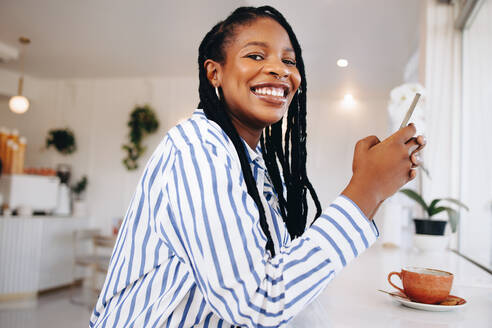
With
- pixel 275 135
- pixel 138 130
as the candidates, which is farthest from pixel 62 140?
pixel 275 135

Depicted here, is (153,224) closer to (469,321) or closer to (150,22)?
(469,321)

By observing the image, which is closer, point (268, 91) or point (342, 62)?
point (268, 91)

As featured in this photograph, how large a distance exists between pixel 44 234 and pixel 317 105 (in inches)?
141

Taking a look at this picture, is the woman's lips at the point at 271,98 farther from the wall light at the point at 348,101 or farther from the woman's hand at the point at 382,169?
the wall light at the point at 348,101

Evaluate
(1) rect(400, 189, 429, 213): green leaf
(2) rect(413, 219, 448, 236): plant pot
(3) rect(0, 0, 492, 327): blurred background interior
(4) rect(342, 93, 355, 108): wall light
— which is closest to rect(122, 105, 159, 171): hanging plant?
(3) rect(0, 0, 492, 327): blurred background interior

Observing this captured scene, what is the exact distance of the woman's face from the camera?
0.70 m

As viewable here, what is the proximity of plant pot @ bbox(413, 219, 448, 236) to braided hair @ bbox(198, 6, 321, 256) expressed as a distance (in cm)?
103

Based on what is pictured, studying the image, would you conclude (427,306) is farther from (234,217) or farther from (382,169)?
(234,217)

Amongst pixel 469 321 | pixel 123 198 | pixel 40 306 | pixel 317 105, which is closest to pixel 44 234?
pixel 40 306

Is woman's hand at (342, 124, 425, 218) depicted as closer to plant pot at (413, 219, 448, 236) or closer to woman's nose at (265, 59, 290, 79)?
woman's nose at (265, 59, 290, 79)

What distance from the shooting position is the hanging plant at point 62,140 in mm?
5480

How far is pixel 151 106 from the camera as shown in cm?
548

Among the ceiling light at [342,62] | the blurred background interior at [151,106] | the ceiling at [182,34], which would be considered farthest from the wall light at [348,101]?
the ceiling light at [342,62]

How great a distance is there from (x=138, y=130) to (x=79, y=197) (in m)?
1.24
